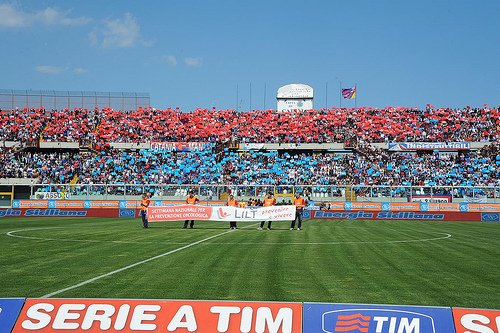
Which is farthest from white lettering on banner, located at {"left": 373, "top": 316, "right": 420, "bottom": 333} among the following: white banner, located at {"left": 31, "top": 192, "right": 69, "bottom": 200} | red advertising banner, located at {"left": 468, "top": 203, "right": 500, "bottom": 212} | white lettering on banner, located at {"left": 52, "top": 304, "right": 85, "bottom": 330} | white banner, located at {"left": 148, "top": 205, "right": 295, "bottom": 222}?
white banner, located at {"left": 31, "top": 192, "right": 69, "bottom": 200}

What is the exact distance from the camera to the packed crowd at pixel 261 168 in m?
58.2

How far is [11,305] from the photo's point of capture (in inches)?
295

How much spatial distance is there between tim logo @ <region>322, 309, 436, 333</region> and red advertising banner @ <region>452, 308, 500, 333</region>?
12.7 inches

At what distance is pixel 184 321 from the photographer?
725 cm

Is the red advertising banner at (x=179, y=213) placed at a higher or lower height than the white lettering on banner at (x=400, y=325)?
lower

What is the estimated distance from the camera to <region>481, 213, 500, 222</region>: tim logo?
1758 inches

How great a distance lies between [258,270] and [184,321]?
235 inches

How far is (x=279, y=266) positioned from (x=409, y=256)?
4686mm

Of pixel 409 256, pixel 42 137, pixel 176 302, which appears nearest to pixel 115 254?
pixel 409 256

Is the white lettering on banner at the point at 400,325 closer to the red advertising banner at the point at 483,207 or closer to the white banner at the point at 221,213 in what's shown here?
the white banner at the point at 221,213

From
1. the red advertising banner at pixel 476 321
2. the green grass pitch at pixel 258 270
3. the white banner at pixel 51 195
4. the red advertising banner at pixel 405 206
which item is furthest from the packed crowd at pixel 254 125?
the red advertising banner at pixel 476 321

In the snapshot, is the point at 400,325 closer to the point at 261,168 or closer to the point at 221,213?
the point at 221,213

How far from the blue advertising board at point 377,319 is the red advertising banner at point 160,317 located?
0.22m

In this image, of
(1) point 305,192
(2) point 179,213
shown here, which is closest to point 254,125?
(1) point 305,192
